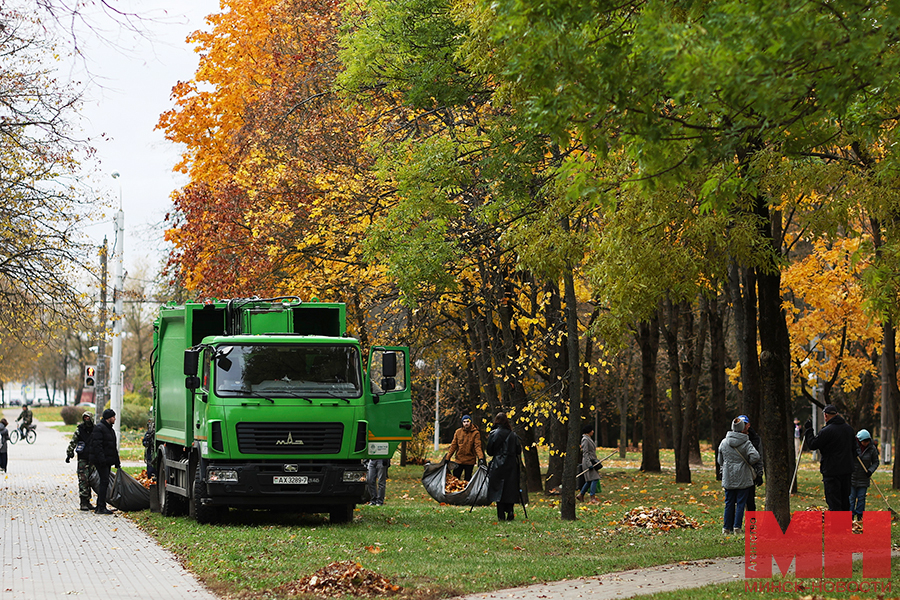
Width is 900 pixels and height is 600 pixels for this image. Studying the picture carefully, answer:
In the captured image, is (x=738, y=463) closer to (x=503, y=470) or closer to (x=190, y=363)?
(x=503, y=470)

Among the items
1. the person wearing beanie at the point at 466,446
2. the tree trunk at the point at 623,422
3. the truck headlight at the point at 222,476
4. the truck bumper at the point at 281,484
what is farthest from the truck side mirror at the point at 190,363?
the tree trunk at the point at 623,422

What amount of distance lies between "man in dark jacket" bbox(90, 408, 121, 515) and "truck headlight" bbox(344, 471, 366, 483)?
208 inches

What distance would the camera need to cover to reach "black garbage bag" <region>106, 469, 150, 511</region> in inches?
737

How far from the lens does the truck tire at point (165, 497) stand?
17.7 m

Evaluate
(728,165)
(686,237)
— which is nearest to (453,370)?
(686,237)

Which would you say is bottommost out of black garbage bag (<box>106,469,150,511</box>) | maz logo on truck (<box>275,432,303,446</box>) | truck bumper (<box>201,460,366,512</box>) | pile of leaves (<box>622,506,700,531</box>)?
pile of leaves (<box>622,506,700,531</box>)

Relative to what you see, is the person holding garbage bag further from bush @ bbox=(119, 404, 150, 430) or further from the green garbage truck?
bush @ bbox=(119, 404, 150, 430)

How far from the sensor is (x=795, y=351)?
33.6 m

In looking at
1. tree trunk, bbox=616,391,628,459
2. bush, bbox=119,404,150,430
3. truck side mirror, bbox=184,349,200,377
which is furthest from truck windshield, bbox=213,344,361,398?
bush, bbox=119,404,150,430

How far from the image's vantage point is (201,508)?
15.6m

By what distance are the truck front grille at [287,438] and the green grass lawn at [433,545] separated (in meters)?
1.11

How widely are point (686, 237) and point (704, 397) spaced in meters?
41.7

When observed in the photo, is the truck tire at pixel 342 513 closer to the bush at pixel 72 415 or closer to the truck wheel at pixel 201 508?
the truck wheel at pixel 201 508

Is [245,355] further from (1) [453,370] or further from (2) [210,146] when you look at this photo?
(1) [453,370]
